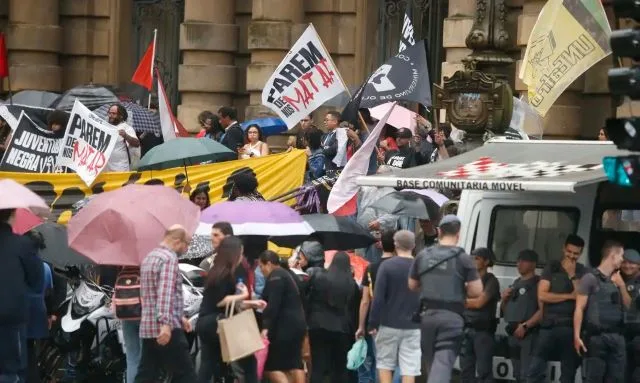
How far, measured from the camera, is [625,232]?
17516 mm

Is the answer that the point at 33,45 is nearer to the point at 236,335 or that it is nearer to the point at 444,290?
the point at 444,290

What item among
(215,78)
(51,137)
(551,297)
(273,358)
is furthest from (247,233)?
(215,78)

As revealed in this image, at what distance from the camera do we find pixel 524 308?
686 inches

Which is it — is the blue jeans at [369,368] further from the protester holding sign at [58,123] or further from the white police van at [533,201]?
the protester holding sign at [58,123]

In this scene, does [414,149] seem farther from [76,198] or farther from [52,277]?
[52,277]

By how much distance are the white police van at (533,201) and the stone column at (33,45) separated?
14.1 meters

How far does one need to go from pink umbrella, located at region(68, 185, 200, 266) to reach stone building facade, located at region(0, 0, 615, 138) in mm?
8412

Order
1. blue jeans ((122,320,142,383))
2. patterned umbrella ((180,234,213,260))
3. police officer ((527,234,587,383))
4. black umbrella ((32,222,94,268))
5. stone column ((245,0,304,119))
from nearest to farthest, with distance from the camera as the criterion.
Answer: blue jeans ((122,320,142,383))
police officer ((527,234,587,383))
black umbrella ((32,222,94,268))
patterned umbrella ((180,234,213,260))
stone column ((245,0,304,119))

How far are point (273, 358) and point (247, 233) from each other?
1142 mm

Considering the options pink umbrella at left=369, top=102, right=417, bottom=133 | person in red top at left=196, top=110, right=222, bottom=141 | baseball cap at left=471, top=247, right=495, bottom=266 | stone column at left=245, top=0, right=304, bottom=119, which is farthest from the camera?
stone column at left=245, top=0, right=304, bottom=119

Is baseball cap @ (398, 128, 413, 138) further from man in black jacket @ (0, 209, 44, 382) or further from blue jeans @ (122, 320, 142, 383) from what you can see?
man in black jacket @ (0, 209, 44, 382)

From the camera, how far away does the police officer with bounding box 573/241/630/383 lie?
16922mm

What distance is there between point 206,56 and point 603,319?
13.8m

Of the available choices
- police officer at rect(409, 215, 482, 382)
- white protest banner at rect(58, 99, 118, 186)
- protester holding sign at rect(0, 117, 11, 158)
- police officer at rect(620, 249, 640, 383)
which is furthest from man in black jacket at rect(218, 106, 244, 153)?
police officer at rect(620, 249, 640, 383)
